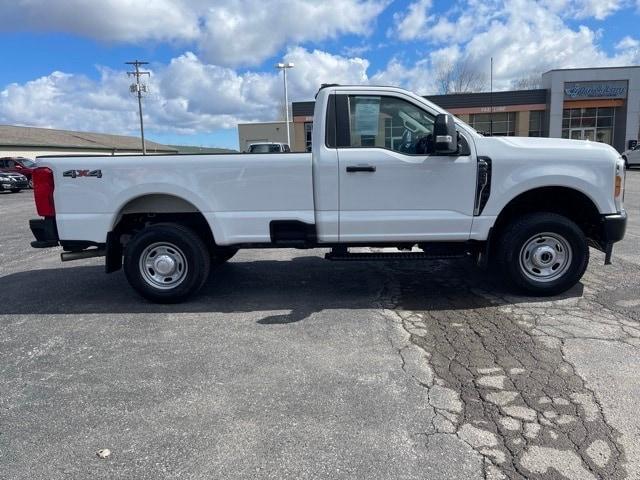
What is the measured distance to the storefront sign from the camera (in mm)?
38875

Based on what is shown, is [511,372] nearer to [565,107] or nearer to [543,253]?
[543,253]

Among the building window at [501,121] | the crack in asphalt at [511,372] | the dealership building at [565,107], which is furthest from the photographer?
the building window at [501,121]

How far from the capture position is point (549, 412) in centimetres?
310

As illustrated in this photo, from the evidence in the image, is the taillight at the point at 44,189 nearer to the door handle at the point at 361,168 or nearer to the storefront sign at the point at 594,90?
the door handle at the point at 361,168

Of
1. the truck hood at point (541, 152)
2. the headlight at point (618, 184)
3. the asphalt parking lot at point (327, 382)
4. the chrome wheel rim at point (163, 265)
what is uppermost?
the truck hood at point (541, 152)

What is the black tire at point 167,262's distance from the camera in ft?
17.4

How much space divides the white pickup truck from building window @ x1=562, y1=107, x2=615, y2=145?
132ft

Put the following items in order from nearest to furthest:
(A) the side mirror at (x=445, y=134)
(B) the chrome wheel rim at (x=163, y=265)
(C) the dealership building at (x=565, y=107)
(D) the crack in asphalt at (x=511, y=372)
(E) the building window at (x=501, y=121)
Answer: (D) the crack in asphalt at (x=511, y=372)
(A) the side mirror at (x=445, y=134)
(B) the chrome wheel rim at (x=163, y=265)
(C) the dealership building at (x=565, y=107)
(E) the building window at (x=501, y=121)

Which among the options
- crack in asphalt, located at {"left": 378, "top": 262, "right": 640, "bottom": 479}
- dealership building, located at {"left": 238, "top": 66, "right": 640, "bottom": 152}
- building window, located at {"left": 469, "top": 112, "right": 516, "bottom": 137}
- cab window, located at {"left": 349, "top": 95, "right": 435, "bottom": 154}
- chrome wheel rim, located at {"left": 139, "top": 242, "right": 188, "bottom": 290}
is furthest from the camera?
building window, located at {"left": 469, "top": 112, "right": 516, "bottom": 137}

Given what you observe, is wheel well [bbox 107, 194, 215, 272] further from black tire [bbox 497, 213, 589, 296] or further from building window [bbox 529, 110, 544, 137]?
building window [bbox 529, 110, 544, 137]

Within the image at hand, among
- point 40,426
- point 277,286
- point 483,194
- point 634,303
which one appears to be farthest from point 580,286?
point 40,426

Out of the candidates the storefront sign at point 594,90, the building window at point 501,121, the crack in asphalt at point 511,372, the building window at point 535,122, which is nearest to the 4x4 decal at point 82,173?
the crack in asphalt at point 511,372

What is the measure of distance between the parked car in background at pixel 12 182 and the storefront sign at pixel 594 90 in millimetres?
39575

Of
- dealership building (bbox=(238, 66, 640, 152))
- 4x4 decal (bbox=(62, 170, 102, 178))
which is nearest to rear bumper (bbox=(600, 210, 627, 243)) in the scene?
4x4 decal (bbox=(62, 170, 102, 178))
